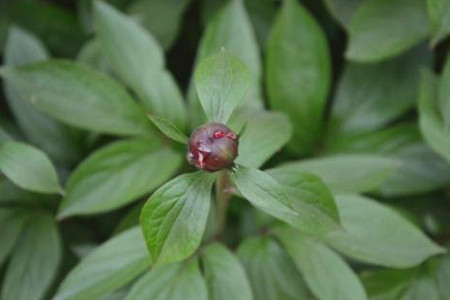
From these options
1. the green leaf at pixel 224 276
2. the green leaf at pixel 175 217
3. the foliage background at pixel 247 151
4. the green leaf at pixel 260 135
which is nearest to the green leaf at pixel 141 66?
the foliage background at pixel 247 151

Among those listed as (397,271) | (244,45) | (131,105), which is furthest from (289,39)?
(397,271)

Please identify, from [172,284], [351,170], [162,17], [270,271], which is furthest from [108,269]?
[162,17]

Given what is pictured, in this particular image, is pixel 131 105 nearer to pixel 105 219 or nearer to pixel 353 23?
pixel 105 219

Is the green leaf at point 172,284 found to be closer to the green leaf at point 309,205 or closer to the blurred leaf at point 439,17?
the green leaf at point 309,205

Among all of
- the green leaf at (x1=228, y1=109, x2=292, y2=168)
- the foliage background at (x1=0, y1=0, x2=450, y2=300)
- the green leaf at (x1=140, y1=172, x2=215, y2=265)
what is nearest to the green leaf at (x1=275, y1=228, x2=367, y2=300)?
the foliage background at (x1=0, y1=0, x2=450, y2=300)

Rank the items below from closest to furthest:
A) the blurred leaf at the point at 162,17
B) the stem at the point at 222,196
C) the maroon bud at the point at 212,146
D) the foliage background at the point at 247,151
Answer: the maroon bud at the point at 212,146 < the stem at the point at 222,196 < the foliage background at the point at 247,151 < the blurred leaf at the point at 162,17

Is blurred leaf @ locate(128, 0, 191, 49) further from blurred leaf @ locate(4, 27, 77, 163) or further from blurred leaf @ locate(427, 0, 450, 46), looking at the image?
blurred leaf @ locate(427, 0, 450, 46)
